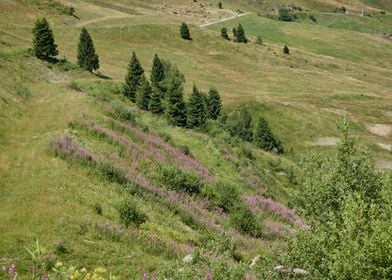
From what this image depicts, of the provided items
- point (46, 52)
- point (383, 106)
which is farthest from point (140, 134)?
point (383, 106)

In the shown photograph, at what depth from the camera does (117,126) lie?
33.7 m

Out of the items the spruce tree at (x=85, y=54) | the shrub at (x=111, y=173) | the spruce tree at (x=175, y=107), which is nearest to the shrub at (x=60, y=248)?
the shrub at (x=111, y=173)

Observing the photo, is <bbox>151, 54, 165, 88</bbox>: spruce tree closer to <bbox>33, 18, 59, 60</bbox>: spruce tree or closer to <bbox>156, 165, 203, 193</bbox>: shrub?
<bbox>33, 18, 59, 60</bbox>: spruce tree

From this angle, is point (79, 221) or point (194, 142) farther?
point (194, 142)

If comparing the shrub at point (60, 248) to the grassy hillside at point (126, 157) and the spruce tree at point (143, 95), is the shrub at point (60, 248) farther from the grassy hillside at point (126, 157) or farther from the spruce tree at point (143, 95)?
the spruce tree at point (143, 95)

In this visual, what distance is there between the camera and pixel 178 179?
2752 cm

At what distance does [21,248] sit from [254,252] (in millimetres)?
10404

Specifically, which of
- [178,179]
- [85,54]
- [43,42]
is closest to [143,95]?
[43,42]

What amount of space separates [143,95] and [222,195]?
3041 centimetres

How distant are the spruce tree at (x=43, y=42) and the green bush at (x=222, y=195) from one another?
37.9 metres

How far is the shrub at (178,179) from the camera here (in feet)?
90.1

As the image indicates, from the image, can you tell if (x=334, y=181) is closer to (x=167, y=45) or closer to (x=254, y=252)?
(x=254, y=252)

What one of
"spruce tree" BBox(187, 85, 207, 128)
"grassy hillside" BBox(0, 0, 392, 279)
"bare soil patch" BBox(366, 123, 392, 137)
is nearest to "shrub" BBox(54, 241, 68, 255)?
"grassy hillside" BBox(0, 0, 392, 279)

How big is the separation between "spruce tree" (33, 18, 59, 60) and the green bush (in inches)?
1493
